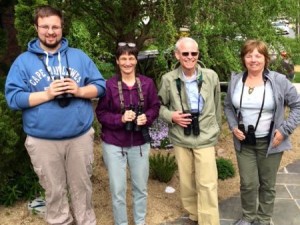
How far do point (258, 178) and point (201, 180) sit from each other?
0.52m

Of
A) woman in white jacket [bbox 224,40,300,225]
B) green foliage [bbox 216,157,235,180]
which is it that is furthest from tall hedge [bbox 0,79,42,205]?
green foliage [bbox 216,157,235,180]

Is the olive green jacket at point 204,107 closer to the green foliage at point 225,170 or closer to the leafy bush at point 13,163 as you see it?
the leafy bush at point 13,163

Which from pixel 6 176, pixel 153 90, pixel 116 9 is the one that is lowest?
pixel 6 176

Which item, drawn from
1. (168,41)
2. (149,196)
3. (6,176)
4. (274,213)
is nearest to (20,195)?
(6,176)

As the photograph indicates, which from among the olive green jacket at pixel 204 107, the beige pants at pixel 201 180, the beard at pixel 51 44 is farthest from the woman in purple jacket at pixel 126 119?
the beard at pixel 51 44

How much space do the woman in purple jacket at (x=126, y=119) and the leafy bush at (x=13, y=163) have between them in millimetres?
898

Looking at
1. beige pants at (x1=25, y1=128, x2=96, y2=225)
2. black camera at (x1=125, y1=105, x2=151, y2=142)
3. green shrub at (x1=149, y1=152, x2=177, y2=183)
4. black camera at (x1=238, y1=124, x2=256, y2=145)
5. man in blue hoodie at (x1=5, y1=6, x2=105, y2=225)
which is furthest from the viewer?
green shrub at (x1=149, y1=152, x2=177, y2=183)

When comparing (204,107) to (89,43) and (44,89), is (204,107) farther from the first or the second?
(89,43)

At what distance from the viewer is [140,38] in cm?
582

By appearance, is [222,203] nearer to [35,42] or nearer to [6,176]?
[6,176]

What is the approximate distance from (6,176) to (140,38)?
261 centimetres

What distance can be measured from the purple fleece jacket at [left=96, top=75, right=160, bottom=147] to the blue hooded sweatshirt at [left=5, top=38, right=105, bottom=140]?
0.83ft

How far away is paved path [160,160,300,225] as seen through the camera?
4180 millimetres

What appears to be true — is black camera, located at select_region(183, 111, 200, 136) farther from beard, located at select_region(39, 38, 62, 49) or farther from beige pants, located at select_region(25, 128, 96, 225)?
beard, located at select_region(39, 38, 62, 49)
